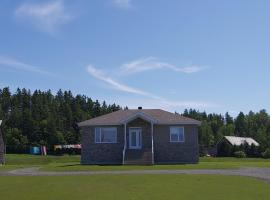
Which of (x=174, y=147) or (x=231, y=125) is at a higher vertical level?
(x=231, y=125)

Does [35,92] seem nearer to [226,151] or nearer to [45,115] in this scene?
[45,115]

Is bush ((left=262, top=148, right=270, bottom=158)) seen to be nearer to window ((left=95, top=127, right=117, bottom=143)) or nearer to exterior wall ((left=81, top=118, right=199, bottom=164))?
exterior wall ((left=81, top=118, right=199, bottom=164))

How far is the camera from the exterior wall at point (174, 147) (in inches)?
1866

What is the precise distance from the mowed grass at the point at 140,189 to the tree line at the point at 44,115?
79.1 m

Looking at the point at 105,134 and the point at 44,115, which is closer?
the point at 105,134

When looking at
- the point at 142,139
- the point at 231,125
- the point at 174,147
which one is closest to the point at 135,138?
the point at 142,139

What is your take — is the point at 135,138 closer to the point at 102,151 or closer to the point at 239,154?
the point at 102,151

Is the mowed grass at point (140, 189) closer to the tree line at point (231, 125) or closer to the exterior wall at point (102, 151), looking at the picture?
the exterior wall at point (102, 151)

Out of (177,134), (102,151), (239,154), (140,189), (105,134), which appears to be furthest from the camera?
(239,154)

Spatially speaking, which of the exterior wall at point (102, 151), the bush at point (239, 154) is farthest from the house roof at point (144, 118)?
the bush at point (239, 154)

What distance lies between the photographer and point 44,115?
124 metres

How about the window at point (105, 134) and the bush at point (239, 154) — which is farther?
the bush at point (239, 154)

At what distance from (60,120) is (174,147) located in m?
77.7

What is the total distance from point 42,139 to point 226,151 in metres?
48.4
